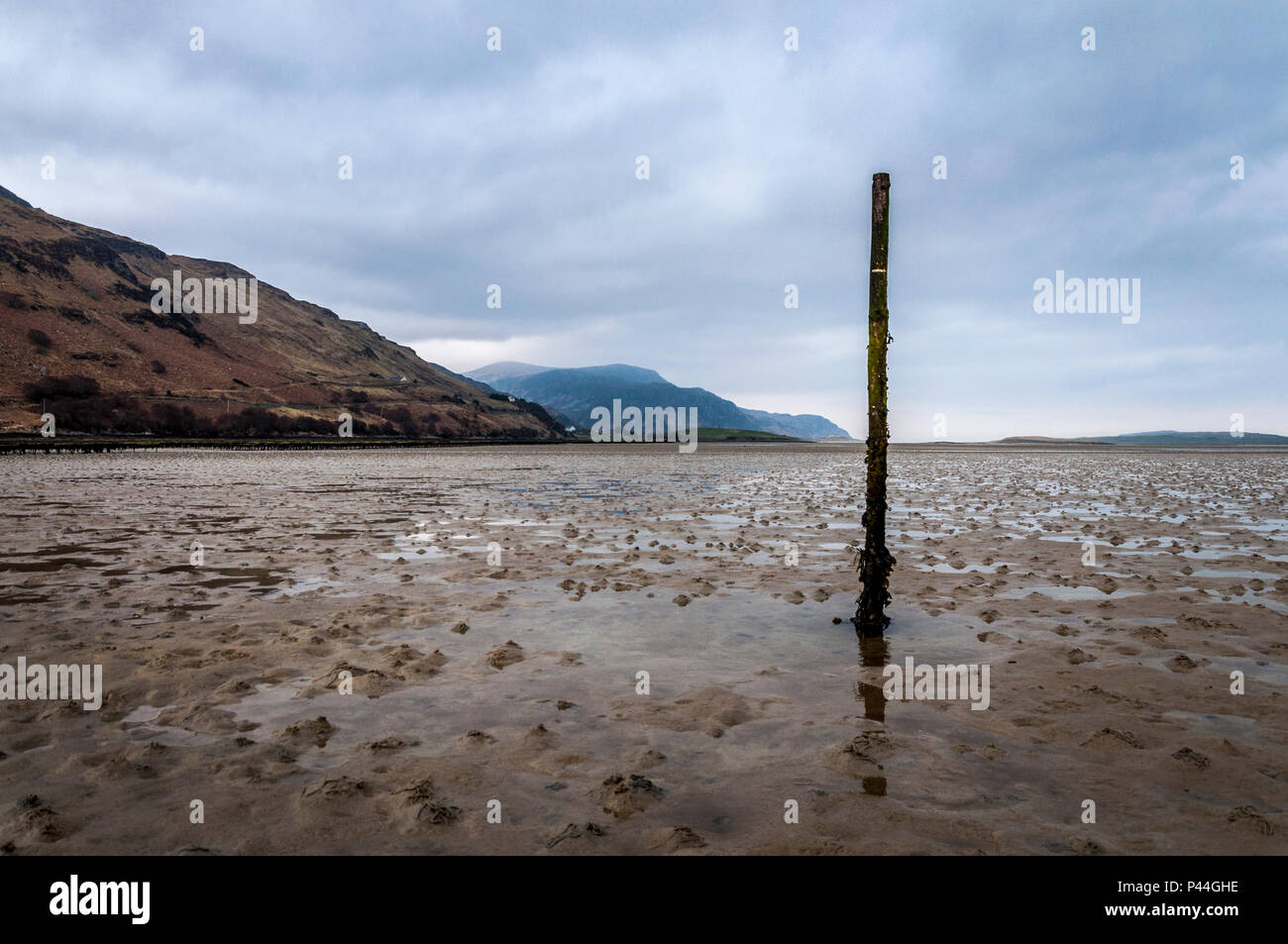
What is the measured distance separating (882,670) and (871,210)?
719 cm

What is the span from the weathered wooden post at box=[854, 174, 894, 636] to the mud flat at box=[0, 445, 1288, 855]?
1106 millimetres

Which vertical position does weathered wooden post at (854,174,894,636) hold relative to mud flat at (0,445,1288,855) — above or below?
above

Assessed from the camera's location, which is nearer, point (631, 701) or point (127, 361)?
point (631, 701)

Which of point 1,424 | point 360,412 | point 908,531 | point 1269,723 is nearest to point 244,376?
point 360,412

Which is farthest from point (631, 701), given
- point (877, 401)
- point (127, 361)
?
point (127, 361)

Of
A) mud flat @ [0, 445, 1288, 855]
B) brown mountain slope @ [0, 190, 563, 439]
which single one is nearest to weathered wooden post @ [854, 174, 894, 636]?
mud flat @ [0, 445, 1288, 855]

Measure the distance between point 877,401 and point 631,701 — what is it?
650cm

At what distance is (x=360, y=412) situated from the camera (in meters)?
160

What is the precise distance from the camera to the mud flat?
4.90 meters

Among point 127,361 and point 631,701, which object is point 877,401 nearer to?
point 631,701

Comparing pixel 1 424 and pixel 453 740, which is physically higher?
pixel 1 424

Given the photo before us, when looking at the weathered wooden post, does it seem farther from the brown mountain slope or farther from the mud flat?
the brown mountain slope

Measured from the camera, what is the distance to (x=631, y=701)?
7.43 meters

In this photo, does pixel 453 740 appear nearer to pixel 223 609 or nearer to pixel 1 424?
pixel 223 609
